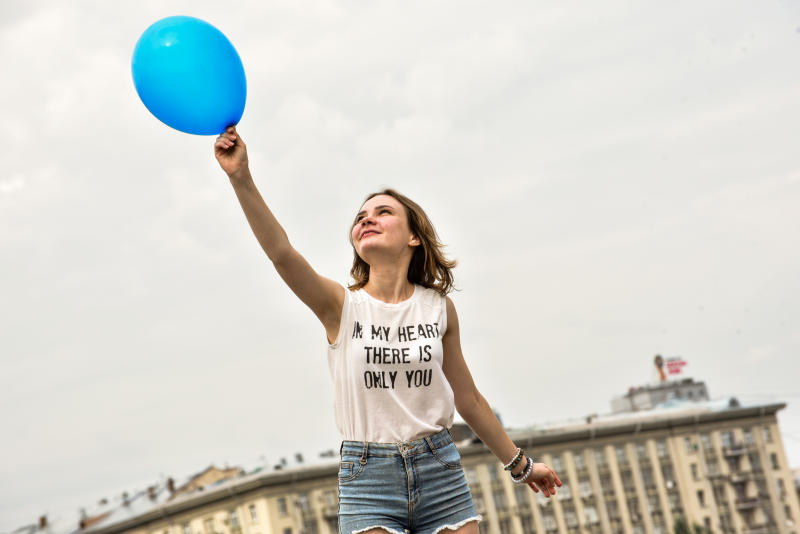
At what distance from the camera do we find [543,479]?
14.8 feet

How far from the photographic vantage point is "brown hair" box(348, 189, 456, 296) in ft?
13.9

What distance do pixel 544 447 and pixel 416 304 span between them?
82.5m

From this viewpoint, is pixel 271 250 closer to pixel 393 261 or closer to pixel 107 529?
pixel 393 261

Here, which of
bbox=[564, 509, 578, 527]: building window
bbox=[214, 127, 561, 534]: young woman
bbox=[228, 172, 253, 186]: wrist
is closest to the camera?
bbox=[228, 172, 253, 186]: wrist

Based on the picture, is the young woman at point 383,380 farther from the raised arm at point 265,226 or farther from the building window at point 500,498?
the building window at point 500,498

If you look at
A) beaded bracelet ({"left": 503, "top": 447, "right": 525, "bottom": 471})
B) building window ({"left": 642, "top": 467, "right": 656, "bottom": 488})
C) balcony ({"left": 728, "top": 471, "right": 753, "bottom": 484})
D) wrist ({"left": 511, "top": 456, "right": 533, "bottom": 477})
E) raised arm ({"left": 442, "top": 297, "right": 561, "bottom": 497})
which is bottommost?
wrist ({"left": 511, "top": 456, "right": 533, "bottom": 477})

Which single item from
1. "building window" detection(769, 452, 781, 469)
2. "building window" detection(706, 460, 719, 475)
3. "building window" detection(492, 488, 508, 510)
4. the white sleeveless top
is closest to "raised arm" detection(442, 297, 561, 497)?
the white sleeveless top

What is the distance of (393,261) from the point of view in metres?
4.12

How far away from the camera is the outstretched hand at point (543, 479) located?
4477 mm

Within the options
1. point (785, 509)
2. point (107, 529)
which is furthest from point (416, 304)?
point (785, 509)

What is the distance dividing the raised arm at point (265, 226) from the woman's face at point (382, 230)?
0.36m

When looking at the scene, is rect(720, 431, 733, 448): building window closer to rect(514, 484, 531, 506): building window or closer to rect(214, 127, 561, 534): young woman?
rect(514, 484, 531, 506): building window

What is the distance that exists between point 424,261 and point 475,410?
67 centimetres

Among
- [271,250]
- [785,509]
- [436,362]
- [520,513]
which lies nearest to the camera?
[271,250]
